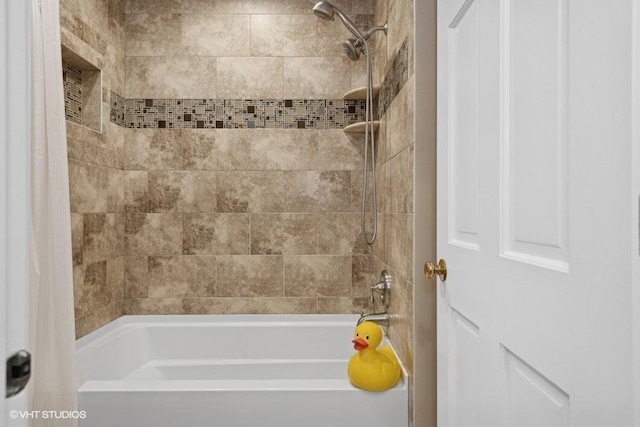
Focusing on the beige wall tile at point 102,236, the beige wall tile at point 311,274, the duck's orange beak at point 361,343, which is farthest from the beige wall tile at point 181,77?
the duck's orange beak at point 361,343

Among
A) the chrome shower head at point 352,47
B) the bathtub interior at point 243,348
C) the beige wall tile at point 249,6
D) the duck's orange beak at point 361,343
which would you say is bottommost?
the bathtub interior at point 243,348

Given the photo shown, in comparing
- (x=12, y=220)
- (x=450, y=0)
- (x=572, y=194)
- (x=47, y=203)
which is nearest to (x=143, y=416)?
(x=47, y=203)

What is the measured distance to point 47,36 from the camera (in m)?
1.17

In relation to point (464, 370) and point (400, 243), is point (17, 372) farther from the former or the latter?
point (400, 243)

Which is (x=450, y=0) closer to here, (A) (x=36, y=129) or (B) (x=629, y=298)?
(B) (x=629, y=298)

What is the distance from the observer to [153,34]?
8.07 feet

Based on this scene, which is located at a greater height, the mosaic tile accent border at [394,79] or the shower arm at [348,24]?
the shower arm at [348,24]

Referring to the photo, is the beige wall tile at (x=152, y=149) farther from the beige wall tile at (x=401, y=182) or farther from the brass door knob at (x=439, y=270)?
the brass door knob at (x=439, y=270)

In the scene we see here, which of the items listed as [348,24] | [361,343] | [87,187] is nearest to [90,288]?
[87,187]

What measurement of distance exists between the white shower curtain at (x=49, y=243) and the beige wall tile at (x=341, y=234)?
1487 mm

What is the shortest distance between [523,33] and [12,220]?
823 millimetres

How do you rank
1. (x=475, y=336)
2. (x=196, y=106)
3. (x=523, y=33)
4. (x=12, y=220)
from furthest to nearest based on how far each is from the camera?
(x=196, y=106)
(x=475, y=336)
(x=523, y=33)
(x=12, y=220)

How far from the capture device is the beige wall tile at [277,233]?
2.48 meters

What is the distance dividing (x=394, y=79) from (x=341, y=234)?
1006mm
